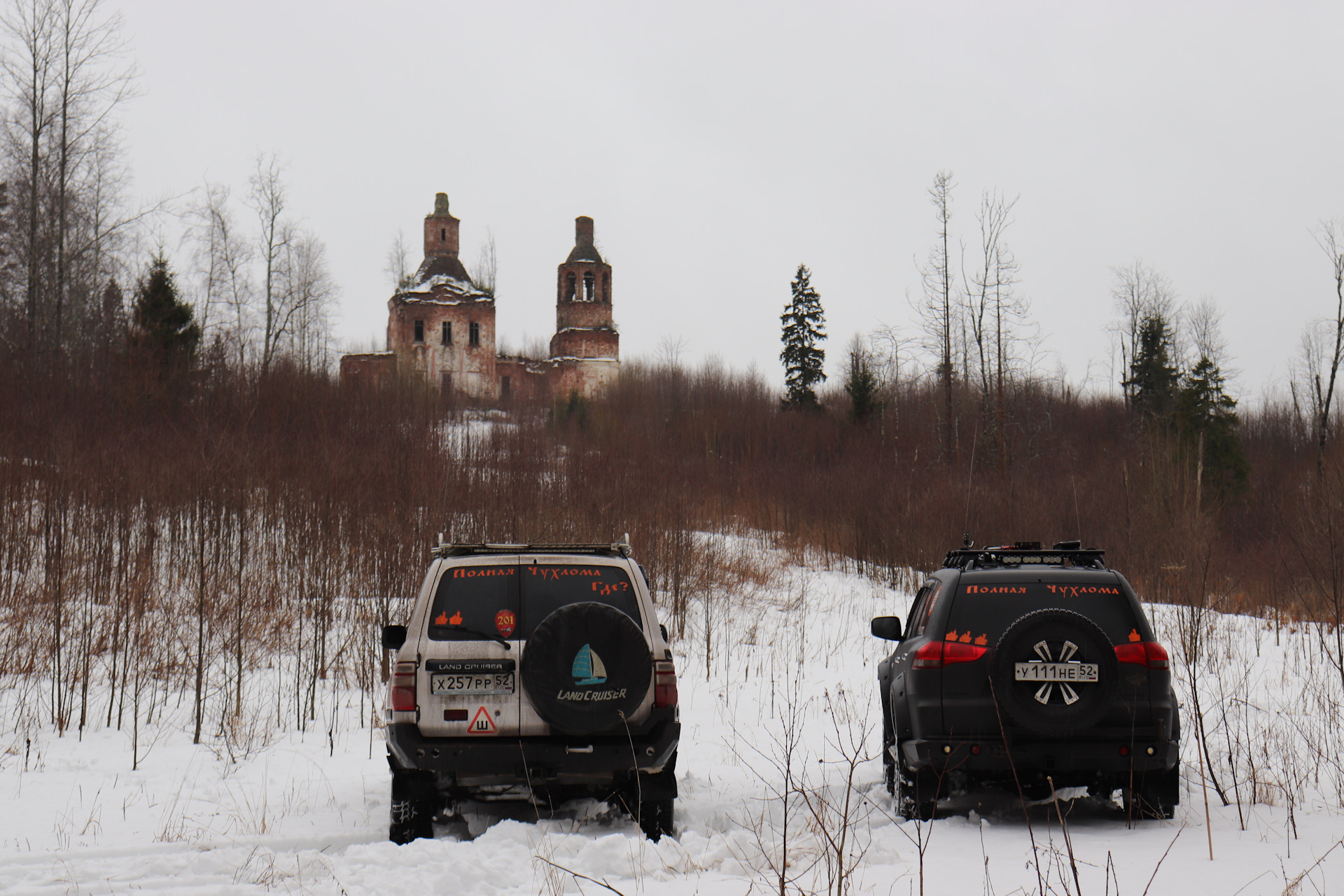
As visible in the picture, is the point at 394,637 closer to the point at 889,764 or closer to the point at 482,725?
the point at 482,725

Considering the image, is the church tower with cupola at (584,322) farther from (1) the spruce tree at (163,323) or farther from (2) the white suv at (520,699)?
(2) the white suv at (520,699)

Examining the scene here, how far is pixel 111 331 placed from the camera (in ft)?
107

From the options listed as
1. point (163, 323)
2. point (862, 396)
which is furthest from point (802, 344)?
point (163, 323)

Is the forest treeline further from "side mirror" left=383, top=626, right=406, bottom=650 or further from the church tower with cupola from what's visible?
the church tower with cupola

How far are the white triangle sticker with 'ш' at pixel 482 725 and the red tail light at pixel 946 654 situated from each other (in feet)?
9.49

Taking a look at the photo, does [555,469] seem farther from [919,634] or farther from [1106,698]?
[1106,698]

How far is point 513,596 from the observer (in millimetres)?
6109

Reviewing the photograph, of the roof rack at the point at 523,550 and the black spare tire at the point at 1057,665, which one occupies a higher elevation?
the roof rack at the point at 523,550

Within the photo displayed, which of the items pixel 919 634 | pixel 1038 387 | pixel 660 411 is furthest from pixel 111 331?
pixel 1038 387

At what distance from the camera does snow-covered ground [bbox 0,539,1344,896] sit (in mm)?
5133

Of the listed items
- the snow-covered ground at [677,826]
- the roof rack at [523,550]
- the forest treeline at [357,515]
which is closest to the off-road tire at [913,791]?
the snow-covered ground at [677,826]

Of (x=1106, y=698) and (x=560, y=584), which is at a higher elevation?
(x=560, y=584)

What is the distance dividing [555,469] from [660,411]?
32413 millimetres

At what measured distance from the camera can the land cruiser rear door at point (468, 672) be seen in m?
5.79
